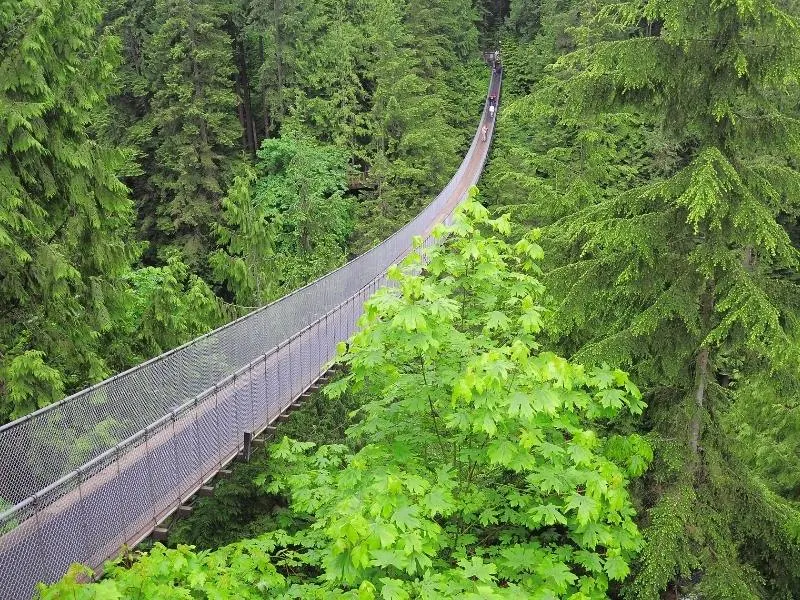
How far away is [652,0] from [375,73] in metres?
24.1

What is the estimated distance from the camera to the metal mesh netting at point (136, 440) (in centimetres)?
527

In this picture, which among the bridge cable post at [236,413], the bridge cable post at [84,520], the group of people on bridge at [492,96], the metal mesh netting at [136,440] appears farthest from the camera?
the group of people on bridge at [492,96]

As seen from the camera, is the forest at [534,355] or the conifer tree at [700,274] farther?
the conifer tree at [700,274]

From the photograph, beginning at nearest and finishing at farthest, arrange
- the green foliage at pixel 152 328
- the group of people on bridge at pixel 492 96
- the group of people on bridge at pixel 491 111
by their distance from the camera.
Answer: the green foliage at pixel 152 328 < the group of people on bridge at pixel 491 111 < the group of people on bridge at pixel 492 96

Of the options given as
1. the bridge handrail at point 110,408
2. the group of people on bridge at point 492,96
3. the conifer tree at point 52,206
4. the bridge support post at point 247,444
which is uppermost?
the group of people on bridge at point 492,96

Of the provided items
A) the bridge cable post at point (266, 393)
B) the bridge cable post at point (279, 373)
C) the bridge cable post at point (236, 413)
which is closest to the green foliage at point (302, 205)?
the bridge cable post at point (279, 373)

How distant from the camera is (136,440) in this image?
6.30 meters

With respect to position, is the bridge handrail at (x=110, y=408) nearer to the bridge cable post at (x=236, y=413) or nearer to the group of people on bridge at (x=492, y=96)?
the bridge cable post at (x=236, y=413)

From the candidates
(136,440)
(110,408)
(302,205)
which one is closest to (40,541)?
(136,440)

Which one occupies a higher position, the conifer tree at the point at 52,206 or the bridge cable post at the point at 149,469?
the conifer tree at the point at 52,206

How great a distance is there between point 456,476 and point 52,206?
21.3ft

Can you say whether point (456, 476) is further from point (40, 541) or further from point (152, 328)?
point (152, 328)

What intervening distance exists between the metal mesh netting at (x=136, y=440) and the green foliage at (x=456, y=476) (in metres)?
0.72

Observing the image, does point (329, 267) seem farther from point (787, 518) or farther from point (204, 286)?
point (787, 518)
